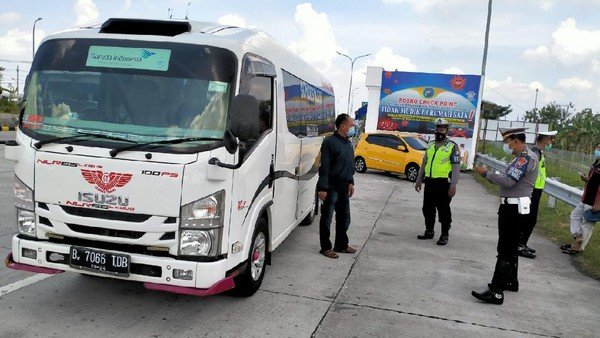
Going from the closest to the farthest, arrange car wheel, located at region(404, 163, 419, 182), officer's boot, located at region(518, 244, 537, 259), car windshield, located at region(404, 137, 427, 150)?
1. officer's boot, located at region(518, 244, 537, 259)
2. car wheel, located at region(404, 163, 419, 182)
3. car windshield, located at region(404, 137, 427, 150)

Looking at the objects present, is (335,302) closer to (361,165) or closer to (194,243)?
(194,243)

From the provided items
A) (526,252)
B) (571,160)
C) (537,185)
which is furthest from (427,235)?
(571,160)

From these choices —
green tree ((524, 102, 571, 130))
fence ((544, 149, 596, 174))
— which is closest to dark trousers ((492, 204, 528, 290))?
fence ((544, 149, 596, 174))

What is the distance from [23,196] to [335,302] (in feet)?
9.58

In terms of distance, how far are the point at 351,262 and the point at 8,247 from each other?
4.15m

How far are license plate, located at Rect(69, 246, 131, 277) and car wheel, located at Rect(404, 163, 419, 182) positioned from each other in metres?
13.2

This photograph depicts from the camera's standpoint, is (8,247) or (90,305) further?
(8,247)

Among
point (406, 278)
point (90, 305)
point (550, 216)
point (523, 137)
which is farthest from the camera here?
point (550, 216)

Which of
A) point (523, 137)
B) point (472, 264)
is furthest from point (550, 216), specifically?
point (523, 137)

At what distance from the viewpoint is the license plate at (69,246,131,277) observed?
3704 mm

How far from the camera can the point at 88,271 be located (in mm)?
3781

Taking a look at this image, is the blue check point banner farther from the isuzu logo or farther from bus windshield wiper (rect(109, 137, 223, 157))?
the isuzu logo

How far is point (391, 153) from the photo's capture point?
16453 mm

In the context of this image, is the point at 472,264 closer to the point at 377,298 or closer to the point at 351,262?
the point at 351,262
